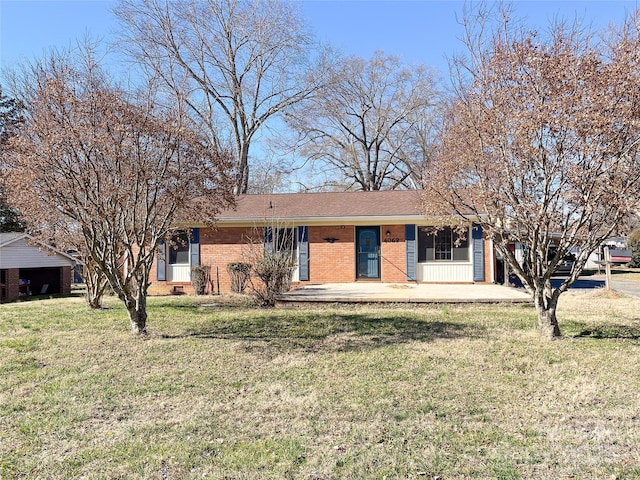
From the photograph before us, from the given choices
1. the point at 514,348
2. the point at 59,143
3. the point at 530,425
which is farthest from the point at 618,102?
the point at 59,143

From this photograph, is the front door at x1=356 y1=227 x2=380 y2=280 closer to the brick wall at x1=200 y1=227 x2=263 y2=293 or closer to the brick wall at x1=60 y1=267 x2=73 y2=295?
the brick wall at x1=200 y1=227 x2=263 y2=293

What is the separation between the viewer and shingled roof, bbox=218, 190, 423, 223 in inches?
582

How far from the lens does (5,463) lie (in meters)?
3.13

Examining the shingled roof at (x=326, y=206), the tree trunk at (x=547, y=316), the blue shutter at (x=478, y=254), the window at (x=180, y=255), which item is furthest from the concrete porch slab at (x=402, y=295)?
the window at (x=180, y=255)

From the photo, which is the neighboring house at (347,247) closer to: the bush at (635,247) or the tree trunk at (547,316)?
the tree trunk at (547,316)

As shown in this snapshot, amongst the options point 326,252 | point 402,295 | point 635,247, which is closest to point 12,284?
point 326,252

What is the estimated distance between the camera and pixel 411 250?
47.9ft

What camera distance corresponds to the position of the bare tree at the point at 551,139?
18.7ft

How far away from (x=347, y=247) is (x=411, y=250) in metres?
2.02

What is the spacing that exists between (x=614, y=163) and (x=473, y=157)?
5.61ft

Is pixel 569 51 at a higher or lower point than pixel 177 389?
higher

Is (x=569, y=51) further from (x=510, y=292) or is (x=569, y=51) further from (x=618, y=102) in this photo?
(x=510, y=292)

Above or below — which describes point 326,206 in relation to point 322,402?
above

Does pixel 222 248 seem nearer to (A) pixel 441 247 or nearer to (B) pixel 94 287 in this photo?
(B) pixel 94 287
